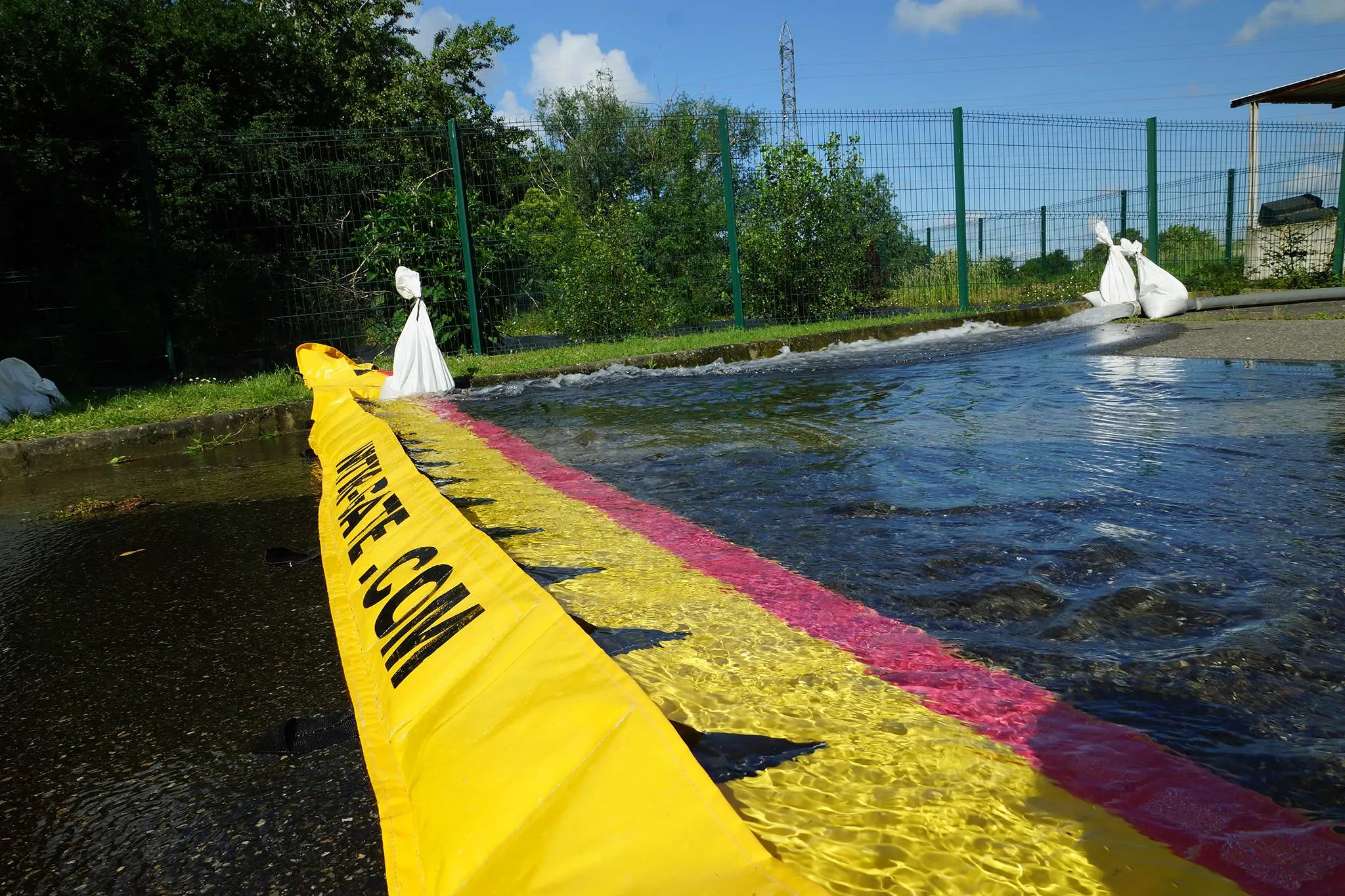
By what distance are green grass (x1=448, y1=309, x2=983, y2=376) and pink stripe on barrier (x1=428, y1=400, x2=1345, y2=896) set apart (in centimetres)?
616

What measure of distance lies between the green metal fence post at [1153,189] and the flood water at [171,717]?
42.8ft

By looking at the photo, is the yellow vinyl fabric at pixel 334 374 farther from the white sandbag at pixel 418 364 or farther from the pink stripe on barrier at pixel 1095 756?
the pink stripe on barrier at pixel 1095 756

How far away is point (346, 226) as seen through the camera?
9.01 meters

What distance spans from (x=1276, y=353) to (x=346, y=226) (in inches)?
331

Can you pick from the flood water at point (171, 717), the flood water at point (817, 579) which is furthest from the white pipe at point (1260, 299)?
the flood water at point (171, 717)

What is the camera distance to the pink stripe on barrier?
3.87 feet

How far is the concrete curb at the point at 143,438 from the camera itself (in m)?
5.54

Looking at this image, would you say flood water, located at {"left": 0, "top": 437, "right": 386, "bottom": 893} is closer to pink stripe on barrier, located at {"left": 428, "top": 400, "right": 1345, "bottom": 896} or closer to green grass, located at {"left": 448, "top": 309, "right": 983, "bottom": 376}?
pink stripe on barrier, located at {"left": 428, "top": 400, "right": 1345, "bottom": 896}

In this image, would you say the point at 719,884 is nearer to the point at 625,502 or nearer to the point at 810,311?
the point at 625,502

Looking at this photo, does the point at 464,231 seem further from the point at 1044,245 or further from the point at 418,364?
the point at 1044,245

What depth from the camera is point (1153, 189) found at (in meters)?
12.8

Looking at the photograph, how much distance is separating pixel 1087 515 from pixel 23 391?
24.4ft

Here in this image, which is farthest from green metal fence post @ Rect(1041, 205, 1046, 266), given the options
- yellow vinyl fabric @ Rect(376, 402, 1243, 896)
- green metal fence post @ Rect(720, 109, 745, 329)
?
yellow vinyl fabric @ Rect(376, 402, 1243, 896)

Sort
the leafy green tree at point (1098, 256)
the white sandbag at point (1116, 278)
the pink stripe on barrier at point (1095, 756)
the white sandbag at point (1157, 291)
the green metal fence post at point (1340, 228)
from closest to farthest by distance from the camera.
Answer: the pink stripe on barrier at point (1095, 756) → the white sandbag at point (1157, 291) → the white sandbag at point (1116, 278) → the green metal fence post at point (1340, 228) → the leafy green tree at point (1098, 256)
